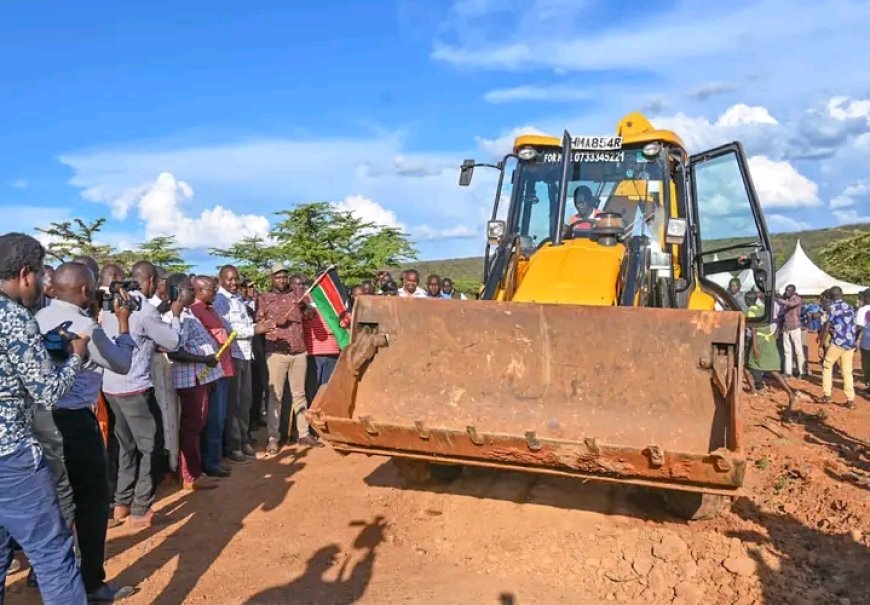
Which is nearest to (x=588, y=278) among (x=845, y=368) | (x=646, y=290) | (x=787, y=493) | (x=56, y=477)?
(x=646, y=290)

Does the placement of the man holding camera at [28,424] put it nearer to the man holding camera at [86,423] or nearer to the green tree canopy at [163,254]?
the man holding camera at [86,423]

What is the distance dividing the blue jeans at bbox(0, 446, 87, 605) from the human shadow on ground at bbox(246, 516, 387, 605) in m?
1.22

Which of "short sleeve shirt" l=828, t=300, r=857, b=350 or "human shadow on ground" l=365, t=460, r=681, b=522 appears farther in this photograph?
"short sleeve shirt" l=828, t=300, r=857, b=350

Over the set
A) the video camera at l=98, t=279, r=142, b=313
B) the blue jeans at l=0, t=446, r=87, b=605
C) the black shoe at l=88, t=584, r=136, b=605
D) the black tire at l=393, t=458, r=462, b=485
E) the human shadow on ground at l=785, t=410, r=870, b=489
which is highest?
the video camera at l=98, t=279, r=142, b=313

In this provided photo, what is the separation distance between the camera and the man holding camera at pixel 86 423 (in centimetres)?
396

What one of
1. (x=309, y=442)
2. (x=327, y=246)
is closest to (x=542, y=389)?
(x=309, y=442)

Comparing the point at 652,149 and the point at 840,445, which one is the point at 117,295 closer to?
the point at 652,149

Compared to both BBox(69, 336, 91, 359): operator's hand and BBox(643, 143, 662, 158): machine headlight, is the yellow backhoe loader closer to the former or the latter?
BBox(643, 143, 662, 158): machine headlight

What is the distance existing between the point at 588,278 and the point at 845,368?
7.24 m

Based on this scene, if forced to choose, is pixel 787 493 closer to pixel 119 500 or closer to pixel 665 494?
pixel 665 494

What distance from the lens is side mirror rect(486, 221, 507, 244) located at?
22.4ft

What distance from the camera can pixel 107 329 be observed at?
5477 mm

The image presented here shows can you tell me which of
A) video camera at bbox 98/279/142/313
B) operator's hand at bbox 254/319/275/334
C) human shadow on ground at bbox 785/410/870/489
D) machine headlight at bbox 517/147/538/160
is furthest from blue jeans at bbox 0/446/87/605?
human shadow on ground at bbox 785/410/870/489

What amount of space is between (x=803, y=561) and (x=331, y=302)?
5130 millimetres
